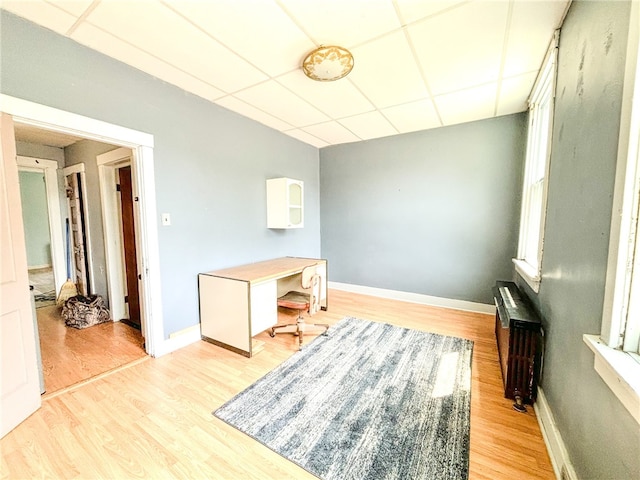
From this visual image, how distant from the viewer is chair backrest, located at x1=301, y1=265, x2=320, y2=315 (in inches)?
104

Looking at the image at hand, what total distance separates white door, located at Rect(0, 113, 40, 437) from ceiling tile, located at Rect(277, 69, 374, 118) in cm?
200

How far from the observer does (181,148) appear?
2.48 meters

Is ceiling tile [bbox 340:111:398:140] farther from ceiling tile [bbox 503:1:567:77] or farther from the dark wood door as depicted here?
the dark wood door

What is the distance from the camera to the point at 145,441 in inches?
57.3

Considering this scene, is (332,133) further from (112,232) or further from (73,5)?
(112,232)

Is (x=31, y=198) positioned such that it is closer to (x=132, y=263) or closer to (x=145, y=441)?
(x=132, y=263)

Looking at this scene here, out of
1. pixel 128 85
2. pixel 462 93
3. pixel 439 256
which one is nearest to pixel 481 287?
pixel 439 256

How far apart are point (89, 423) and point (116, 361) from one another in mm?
816

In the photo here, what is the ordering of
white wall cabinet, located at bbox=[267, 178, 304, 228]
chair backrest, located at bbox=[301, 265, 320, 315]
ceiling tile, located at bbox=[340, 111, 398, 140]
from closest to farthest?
chair backrest, located at bbox=[301, 265, 320, 315]
ceiling tile, located at bbox=[340, 111, 398, 140]
white wall cabinet, located at bbox=[267, 178, 304, 228]

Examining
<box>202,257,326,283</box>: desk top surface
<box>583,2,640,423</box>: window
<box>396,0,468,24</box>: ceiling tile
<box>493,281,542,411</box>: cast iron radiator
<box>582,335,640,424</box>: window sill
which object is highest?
<box>396,0,468,24</box>: ceiling tile

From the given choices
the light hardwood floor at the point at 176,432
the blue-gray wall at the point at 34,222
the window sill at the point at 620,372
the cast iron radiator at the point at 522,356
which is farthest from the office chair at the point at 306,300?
the blue-gray wall at the point at 34,222

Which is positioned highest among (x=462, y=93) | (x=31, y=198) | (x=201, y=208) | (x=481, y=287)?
(x=462, y=93)

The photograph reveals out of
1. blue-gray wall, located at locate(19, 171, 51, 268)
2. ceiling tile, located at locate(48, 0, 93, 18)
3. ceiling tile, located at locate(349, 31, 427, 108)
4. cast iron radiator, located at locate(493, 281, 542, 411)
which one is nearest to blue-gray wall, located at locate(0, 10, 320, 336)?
ceiling tile, located at locate(48, 0, 93, 18)

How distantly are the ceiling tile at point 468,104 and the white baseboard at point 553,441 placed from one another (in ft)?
8.74
